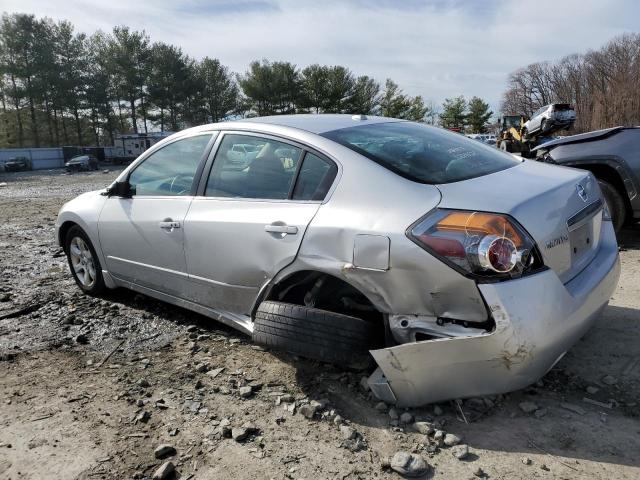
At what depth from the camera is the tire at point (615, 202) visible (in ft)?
18.0

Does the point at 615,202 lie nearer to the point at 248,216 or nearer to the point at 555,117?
the point at 248,216

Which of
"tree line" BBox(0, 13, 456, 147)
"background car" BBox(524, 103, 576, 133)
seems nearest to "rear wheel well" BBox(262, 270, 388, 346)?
"background car" BBox(524, 103, 576, 133)

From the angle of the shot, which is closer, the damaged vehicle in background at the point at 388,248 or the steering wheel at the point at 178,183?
the damaged vehicle in background at the point at 388,248

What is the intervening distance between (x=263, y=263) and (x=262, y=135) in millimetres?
850

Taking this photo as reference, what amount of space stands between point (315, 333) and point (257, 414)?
53 cm

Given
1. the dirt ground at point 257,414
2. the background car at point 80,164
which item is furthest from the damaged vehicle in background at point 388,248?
the background car at point 80,164

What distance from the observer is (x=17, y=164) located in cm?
4072

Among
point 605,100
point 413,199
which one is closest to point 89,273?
point 413,199

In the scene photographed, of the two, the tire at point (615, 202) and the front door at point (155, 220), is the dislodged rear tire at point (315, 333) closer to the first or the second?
the front door at point (155, 220)

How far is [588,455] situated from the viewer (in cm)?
219

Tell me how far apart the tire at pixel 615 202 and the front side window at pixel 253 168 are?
4098 millimetres

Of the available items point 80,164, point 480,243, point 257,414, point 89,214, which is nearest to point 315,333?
point 257,414

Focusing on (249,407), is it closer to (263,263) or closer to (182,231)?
(263,263)

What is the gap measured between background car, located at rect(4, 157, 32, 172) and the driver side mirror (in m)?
42.8
